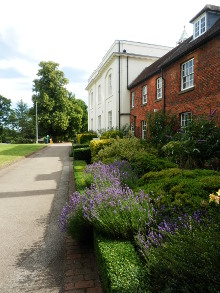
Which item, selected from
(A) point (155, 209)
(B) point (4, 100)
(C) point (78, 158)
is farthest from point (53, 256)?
(B) point (4, 100)

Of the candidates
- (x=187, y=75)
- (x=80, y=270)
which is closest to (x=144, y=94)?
(x=187, y=75)

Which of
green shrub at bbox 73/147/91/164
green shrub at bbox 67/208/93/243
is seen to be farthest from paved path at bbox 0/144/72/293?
green shrub at bbox 73/147/91/164

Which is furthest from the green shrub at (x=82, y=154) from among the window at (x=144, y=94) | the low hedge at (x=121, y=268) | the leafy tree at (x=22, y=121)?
the leafy tree at (x=22, y=121)

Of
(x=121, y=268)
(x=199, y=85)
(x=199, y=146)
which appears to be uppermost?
(x=199, y=85)

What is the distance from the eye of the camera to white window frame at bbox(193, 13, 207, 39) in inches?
480

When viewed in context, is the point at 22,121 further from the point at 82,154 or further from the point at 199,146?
the point at 199,146

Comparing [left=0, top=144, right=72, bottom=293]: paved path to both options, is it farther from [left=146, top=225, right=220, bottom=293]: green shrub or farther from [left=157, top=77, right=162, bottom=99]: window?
[left=157, top=77, right=162, bottom=99]: window

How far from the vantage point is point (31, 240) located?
437 cm

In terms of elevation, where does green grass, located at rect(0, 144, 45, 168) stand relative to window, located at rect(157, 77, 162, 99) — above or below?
below

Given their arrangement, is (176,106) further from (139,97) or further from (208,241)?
(208,241)

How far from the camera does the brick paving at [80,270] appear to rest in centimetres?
297

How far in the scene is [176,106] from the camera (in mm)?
13195

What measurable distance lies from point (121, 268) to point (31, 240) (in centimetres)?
258

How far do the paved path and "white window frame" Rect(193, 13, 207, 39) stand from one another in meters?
10.9
